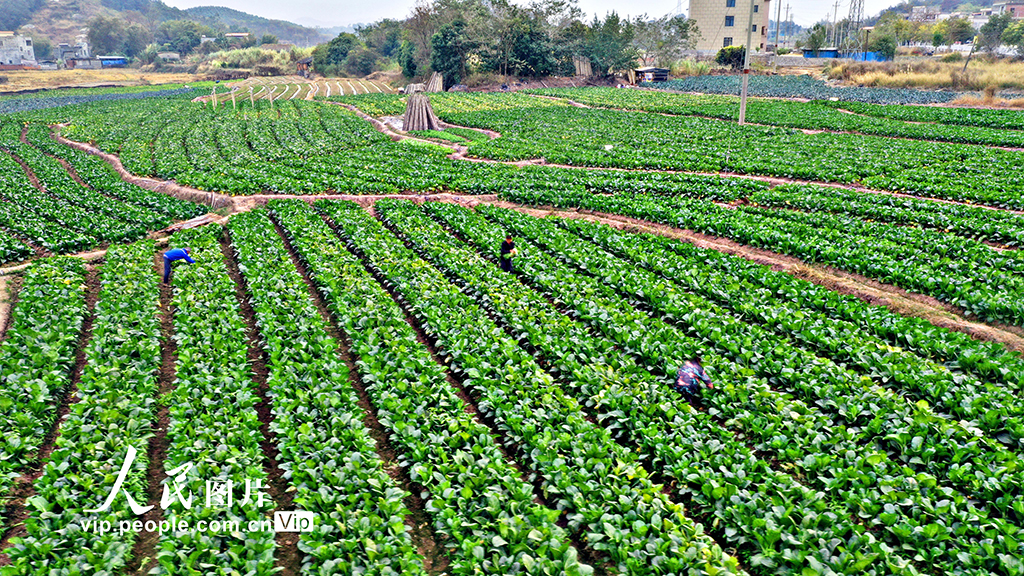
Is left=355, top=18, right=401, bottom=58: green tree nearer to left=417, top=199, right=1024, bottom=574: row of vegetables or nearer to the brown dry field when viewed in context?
the brown dry field

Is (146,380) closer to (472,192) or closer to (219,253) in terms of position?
(219,253)

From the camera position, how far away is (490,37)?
71875mm

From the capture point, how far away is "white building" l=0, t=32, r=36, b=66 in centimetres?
12718

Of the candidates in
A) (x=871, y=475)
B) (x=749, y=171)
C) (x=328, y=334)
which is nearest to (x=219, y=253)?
(x=328, y=334)

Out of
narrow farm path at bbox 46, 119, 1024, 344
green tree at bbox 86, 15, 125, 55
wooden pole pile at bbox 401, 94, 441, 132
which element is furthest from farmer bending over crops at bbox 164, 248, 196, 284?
green tree at bbox 86, 15, 125, 55

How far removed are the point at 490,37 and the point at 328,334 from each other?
2658 inches

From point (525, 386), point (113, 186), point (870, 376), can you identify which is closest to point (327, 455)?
point (525, 386)

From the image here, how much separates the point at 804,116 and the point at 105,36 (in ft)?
552

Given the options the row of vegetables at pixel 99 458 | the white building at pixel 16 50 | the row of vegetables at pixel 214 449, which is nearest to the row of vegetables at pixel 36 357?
the row of vegetables at pixel 99 458

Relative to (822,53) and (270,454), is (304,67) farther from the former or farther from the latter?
(270,454)

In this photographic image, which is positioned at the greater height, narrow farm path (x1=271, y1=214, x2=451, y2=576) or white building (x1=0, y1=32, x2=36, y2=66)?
white building (x1=0, y1=32, x2=36, y2=66)

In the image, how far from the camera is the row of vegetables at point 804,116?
98.7ft

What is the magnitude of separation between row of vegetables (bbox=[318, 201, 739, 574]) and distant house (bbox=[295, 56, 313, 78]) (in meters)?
107

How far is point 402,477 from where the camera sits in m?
7.75
